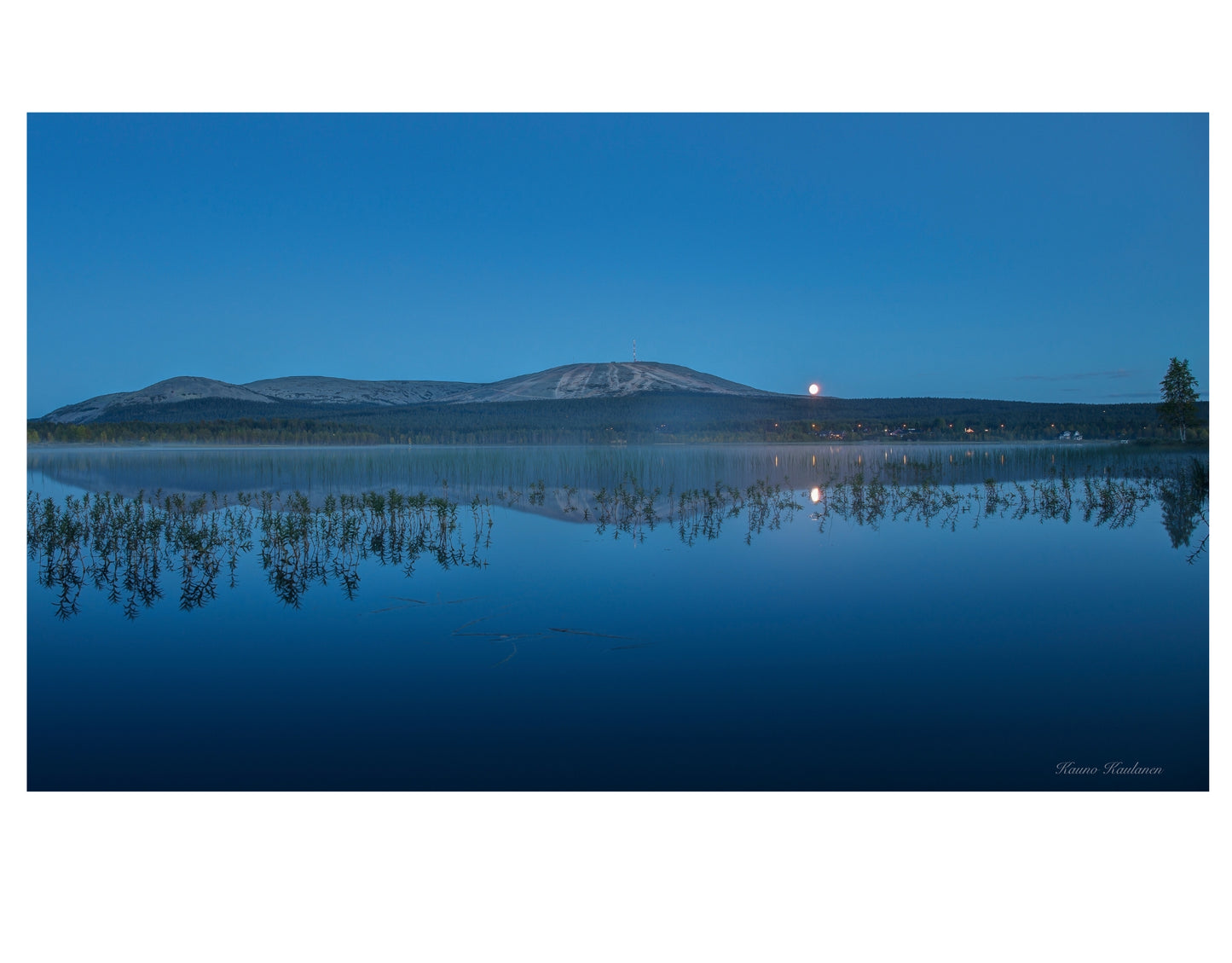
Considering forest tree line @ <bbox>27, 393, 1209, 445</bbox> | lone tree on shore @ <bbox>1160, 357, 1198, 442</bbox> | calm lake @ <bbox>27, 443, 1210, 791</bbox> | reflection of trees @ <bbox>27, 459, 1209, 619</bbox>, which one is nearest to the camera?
calm lake @ <bbox>27, 443, 1210, 791</bbox>

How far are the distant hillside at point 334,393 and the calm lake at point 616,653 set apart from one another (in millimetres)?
118756

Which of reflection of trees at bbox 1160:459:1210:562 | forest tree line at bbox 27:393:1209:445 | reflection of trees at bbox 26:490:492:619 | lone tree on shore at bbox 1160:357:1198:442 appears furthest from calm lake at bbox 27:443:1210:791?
forest tree line at bbox 27:393:1209:445

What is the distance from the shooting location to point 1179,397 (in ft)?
120

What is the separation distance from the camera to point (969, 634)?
7379 millimetres

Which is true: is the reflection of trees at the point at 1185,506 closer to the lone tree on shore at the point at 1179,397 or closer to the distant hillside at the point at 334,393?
the lone tree on shore at the point at 1179,397

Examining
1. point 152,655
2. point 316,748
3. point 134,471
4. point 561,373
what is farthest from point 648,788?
point 561,373

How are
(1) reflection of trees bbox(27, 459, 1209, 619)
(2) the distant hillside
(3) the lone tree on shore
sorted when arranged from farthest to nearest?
(2) the distant hillside
(3) the lone tree on shore
(1) reflection of trees bbox(27, 459, 1209, 619)

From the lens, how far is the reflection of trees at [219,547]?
9312 millimetres

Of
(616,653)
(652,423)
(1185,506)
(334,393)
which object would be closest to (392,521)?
(616,653)

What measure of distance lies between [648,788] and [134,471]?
30.3 m

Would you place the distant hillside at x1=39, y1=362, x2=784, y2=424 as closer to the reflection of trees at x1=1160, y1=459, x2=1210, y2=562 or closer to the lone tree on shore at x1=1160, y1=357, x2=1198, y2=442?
the lone tree on shore at x1=1160, y1=357, x2=1198, y2=442

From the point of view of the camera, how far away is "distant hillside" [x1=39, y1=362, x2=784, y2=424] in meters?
128

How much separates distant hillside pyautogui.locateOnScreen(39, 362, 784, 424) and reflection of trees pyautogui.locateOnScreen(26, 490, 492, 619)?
117 m

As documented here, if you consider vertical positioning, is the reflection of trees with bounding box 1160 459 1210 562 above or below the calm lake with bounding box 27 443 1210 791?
above
